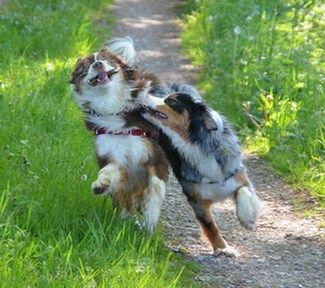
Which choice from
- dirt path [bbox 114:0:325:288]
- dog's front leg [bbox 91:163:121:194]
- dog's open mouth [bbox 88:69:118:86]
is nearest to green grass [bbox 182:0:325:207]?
dirt path [bbox 114:0:325:288]

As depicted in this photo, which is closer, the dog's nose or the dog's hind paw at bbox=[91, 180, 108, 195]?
the dog's hind paw at bbox=[91, 180, 108, 195]

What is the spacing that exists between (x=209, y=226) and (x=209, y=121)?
2.10 feet

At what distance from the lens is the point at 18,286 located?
3.50 m

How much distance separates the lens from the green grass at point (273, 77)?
6.78 metres

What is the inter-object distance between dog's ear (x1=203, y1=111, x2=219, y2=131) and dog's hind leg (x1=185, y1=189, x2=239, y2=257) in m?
0.44

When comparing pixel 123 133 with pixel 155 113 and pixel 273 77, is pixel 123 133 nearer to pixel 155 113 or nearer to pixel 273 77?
pixel 155 113

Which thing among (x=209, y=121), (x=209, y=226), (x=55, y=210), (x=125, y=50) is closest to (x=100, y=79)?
(x=125, y=50)

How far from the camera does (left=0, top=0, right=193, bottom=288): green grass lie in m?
3.81

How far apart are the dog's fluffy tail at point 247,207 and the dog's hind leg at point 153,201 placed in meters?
0.47

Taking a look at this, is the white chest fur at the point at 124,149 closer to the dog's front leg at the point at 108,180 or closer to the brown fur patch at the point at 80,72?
the dog's front leg at the point at 108,180

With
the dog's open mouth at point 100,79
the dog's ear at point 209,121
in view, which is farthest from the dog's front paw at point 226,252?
the dog's open mouth at point 100,79

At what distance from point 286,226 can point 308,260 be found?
57cm

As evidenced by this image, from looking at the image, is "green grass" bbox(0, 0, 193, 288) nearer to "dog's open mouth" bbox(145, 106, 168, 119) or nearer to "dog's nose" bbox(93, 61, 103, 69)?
"dog's open mouth" bbox(145, 106, 168, 119)

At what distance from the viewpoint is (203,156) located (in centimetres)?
491
